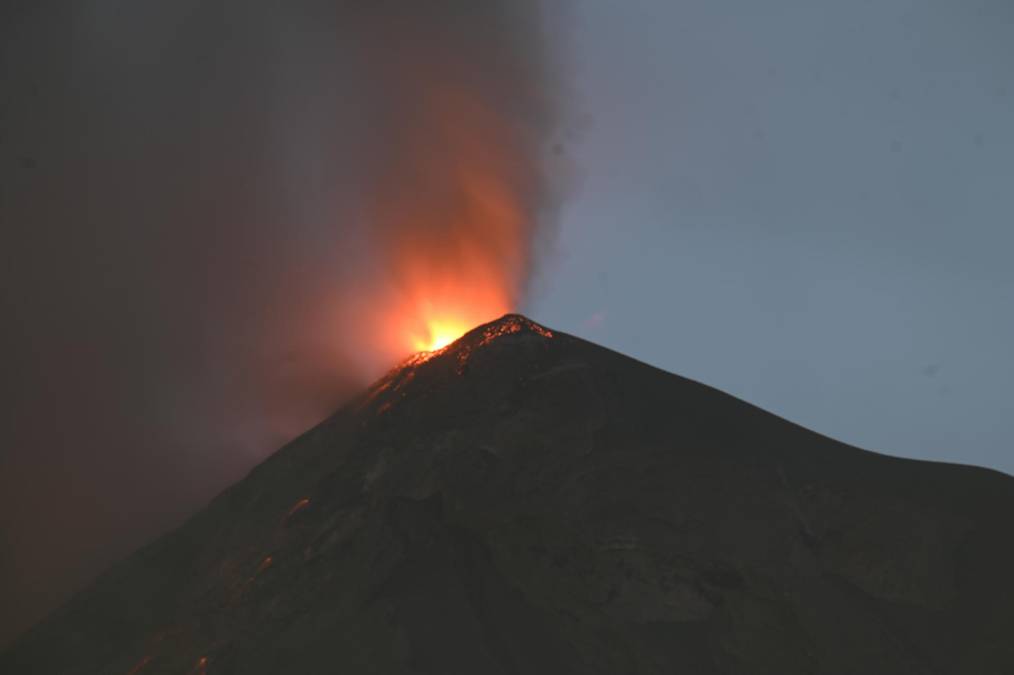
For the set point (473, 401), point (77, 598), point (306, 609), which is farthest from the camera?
point (77, 598)

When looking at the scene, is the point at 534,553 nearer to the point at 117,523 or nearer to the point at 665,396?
the point at 665,396

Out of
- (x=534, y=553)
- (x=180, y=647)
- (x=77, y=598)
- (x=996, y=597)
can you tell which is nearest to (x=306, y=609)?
(x=180, y=647)

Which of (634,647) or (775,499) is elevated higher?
(775,499)

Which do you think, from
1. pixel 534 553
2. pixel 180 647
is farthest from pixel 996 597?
pixel 180 647

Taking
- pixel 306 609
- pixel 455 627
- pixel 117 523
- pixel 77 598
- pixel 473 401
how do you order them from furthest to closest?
pixel 117 523
pixel 77 598
pixel 473 401
pixel 306 609
pixel 455 627

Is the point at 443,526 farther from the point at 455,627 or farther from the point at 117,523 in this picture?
the point at 117,523

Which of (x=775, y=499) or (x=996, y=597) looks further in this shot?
(x=775, y=499)

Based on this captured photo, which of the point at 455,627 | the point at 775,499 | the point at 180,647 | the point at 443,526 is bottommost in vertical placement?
the point at 180,647
